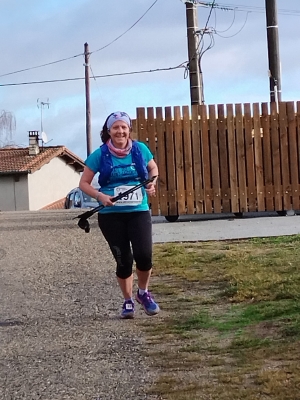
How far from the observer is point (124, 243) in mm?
6340

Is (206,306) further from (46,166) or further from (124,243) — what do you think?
(46,166)

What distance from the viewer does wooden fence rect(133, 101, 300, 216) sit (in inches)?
516

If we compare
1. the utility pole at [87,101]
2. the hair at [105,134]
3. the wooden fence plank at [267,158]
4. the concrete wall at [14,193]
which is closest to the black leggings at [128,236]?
the hair at [105,134]

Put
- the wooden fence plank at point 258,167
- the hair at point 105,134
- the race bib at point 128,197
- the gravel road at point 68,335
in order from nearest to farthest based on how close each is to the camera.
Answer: the gravel road at point 68,335
the race bib at point 128,197
the hair at point 105,134
the wooden fence plank at point 258,167

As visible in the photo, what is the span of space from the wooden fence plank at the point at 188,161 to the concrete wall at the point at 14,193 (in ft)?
110

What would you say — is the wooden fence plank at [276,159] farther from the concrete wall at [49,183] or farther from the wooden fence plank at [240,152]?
the concrete wall at [49,183]

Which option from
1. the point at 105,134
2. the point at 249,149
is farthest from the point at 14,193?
the point at 105,134

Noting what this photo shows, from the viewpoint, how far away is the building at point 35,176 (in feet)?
151

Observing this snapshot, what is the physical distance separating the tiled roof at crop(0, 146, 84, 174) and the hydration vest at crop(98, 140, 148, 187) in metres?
38.9

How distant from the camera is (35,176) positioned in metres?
46.9

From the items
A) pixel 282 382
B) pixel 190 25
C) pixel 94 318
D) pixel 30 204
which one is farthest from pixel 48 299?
pixel 30 204

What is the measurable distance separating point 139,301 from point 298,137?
7397mm

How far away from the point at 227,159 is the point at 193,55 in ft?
21.7

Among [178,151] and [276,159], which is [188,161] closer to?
[178,151]
